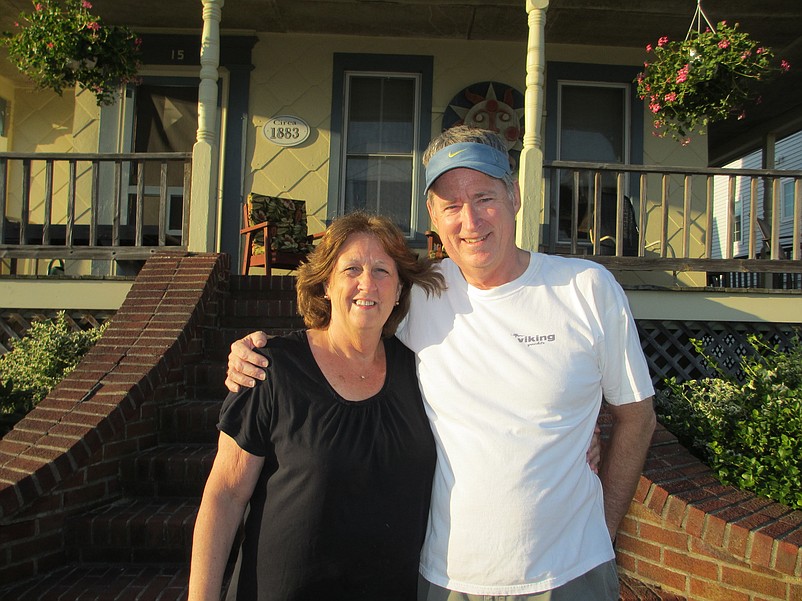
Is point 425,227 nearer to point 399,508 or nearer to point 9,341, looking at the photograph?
point 9,341

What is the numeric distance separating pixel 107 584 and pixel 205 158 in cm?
326

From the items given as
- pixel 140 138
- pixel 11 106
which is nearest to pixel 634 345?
pixel 140 138

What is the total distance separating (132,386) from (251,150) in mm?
3777

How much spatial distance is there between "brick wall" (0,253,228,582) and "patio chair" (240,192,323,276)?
54.9 inches

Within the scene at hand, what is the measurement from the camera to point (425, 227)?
21.2 ft

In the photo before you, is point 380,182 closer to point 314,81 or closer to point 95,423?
point 314,81

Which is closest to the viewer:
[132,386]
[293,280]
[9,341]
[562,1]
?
[132,386]

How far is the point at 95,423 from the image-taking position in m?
2.95

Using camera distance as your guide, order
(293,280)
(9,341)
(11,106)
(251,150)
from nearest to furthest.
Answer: (293,280) < (9,341) < (251,150) < (11,106)

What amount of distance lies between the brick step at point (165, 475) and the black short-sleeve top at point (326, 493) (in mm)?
1754

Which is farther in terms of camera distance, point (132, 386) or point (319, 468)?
Result: point (132, 386)

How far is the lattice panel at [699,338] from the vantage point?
16.5ft

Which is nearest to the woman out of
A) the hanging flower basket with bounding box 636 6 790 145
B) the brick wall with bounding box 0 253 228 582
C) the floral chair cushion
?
the brick wall with bounding box 0 253 228 582

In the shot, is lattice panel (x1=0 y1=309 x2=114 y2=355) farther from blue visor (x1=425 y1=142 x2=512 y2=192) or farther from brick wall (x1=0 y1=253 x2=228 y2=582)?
blue visor (x1=425 y1=142 x2=512 y2=192)
